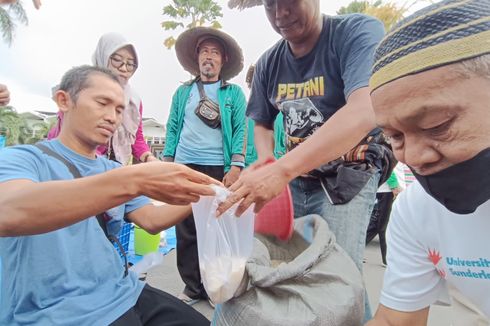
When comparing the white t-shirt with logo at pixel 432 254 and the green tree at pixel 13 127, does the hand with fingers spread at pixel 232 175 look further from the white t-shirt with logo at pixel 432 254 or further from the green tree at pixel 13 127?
the green tree at pixel 13 127

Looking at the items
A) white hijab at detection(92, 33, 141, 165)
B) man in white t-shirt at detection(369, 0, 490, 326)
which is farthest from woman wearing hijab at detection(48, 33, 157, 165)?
man in white t-shirt at detection(369, 0, 490, 326)

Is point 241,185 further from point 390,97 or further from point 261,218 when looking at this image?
point 390,97

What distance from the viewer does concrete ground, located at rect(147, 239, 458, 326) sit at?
234cm

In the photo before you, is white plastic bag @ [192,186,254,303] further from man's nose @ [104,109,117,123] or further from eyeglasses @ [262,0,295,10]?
eyeglasses @ [262,0,295,10]

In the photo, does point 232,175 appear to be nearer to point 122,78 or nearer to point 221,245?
point 122,78

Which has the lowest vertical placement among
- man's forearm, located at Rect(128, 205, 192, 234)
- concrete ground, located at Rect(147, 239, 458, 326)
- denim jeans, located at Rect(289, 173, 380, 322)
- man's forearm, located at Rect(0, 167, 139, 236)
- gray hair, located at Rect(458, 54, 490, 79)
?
concrete ground, located at Rect(147, 239, 458, 326)

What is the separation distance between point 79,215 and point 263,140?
3.62ft

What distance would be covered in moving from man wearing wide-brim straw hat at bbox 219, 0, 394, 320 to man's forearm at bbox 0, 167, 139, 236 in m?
0.37

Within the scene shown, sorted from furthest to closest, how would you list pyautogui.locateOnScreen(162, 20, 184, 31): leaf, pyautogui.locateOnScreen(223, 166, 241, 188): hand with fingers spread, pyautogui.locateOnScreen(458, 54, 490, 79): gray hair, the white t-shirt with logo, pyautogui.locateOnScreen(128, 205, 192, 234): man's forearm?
pyautogui.locateOnScreen(162, 20, 184, 31): leaf → pyautogui.locateOnScreen(223, 166, 241, 188): hand with fingers spread → pyautogui.locateOnScreen(128, 205, 192, 234): man's forearm → the white t-shirt with logo → pyautogui.locateOnScreen(458, 54, 490, 79): gray hair

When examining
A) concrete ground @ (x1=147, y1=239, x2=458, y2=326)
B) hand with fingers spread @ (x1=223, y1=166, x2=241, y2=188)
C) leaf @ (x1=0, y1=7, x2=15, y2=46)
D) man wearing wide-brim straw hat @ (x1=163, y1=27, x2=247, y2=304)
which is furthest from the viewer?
leaf @ (x1=0, y1=7, x2=15, y2=46)

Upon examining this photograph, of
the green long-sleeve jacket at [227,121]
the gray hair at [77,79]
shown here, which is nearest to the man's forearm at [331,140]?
the gray hair at [77,79]

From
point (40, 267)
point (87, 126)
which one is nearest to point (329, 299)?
point (40, 267)

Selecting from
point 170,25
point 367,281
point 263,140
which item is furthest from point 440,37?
point 170,25

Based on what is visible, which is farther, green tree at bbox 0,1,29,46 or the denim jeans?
green tree at bbox 0,1,29,46
